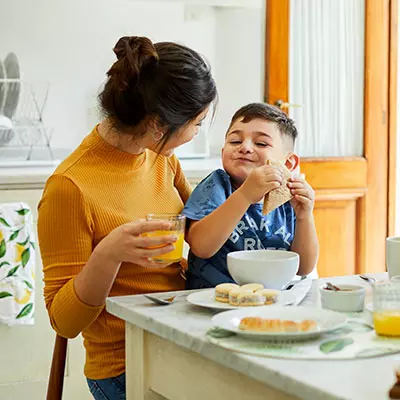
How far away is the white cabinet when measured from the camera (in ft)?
9.73

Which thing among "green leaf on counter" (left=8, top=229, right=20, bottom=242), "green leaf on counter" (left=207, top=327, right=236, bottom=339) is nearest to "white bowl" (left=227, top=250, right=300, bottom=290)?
"green leaf on counter" (left=207, top=327, right=236, bottom=339)

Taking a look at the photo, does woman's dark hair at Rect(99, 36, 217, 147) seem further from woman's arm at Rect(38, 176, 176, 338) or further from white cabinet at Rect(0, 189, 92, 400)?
white cabinet at Rect(0, 189, 92, 400)

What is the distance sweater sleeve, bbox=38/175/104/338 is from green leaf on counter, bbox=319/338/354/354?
59 centimetres

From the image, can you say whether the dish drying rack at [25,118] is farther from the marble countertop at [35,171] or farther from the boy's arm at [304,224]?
the boy's arm at [304,224]

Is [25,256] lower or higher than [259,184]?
lower

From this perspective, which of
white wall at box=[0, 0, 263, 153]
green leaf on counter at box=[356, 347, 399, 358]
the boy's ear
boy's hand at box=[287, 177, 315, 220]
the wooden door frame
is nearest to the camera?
green leaf on counter at box=[356, 347, 399, 358]

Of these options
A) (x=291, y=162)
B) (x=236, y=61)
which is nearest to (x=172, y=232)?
(x=291, y=162)

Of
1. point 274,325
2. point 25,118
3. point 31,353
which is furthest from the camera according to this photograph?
point 25,118

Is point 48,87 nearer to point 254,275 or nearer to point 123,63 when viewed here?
point 123,63

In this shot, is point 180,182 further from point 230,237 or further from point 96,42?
point 96,42

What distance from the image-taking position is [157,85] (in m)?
1.67

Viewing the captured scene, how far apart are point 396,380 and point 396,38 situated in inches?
129

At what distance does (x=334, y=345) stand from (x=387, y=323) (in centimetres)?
10

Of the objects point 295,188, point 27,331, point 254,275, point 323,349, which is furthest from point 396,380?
point 27,331
